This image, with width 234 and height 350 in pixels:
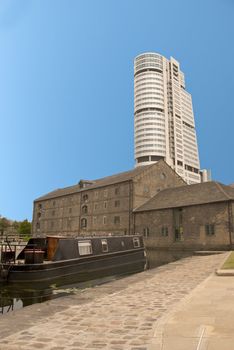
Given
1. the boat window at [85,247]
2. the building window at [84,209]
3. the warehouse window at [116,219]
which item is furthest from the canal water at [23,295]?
the building window at [84,209]

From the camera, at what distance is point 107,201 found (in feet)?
156

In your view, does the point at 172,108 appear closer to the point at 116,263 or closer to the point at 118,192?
the point at 118,192

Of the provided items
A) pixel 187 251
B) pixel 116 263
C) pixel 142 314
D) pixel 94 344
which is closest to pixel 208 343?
pixel 94 344

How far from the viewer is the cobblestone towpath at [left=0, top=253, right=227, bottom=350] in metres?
4.98

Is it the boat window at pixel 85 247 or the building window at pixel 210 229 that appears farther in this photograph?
the building window at pixel 210 229

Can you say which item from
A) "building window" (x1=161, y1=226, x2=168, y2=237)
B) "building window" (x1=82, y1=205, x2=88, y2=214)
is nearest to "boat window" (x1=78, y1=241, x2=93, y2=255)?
"building window" (x1=161, y1=226, x2=168, y2=237)

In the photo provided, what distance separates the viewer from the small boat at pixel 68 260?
17.4 metres

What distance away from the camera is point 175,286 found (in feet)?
35.6

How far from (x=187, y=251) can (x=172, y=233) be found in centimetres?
364

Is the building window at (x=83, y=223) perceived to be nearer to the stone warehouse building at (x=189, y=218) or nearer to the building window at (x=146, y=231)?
the stone warehouse building at (x=189, y=218)

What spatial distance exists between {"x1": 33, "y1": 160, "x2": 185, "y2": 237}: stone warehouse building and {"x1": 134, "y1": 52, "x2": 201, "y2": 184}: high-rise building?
58.4 metres

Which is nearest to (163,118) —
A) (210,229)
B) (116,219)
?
(116,219)

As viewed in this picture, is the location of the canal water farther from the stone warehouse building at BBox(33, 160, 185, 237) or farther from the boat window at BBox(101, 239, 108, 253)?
the stone warehouse building at BBox(33, 160, 185, 237)

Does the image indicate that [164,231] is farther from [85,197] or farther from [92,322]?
[92,322]
